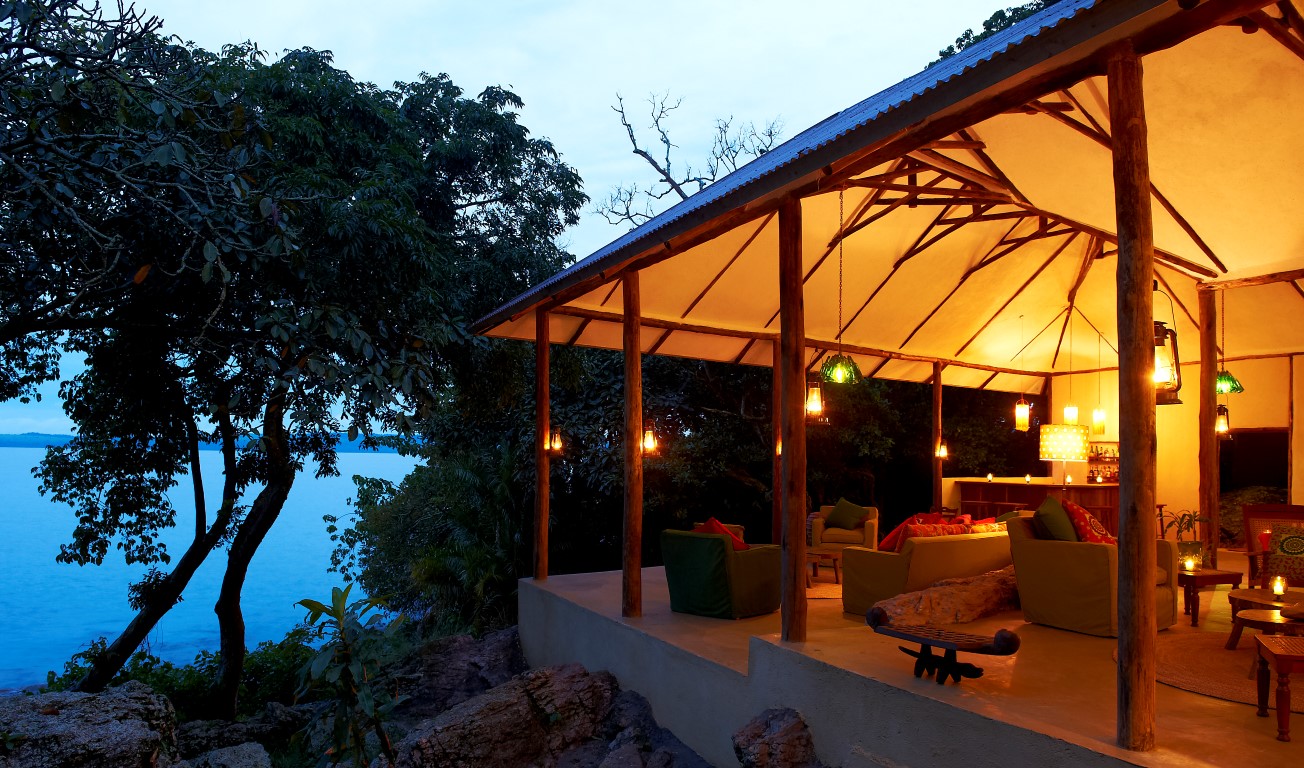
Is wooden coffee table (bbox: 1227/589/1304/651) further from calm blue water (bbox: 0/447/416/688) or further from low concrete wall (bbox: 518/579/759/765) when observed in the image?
calm blue water (bbox: 0/447/416/688)

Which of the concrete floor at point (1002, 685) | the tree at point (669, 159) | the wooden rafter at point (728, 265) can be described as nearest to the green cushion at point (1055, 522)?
the concrete floor at point (1002, 685)

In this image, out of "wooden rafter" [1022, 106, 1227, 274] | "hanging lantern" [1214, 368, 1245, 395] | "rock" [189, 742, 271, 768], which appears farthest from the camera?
"hanging lantern" [1214, 368, 1245, 395]

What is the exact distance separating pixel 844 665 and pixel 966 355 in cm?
911

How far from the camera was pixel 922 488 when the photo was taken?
56.2ft

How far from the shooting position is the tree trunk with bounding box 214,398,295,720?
9867 millimetres

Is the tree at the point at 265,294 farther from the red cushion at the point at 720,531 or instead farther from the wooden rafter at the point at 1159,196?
the wooden rafter at the point at 1159,196

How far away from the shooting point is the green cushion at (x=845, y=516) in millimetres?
9461

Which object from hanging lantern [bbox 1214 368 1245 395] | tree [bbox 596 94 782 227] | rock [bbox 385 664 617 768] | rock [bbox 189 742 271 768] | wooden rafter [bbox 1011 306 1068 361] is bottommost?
rock [bbox 189 742 271 768]

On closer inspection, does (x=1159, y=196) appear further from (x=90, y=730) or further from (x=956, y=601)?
(x=90, y=730)

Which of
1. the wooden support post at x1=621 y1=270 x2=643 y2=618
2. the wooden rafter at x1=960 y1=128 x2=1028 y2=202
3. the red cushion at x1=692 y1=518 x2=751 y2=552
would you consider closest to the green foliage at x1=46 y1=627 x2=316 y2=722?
the wooden support post at x1=621 y1=270 x2=643 y2=618

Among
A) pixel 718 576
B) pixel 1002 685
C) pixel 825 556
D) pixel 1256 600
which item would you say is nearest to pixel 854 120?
pixel 1002 685

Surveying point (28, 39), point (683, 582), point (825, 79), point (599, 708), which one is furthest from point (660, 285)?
point (825, 79)

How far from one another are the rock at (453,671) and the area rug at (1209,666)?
5.87m

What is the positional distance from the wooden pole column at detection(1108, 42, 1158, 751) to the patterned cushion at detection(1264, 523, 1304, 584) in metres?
4.18
